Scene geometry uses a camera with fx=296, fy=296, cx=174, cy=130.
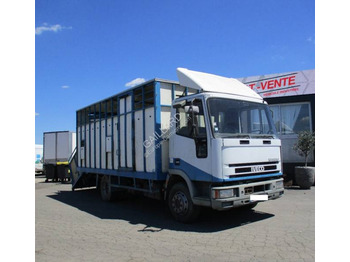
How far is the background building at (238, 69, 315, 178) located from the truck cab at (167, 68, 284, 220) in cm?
671

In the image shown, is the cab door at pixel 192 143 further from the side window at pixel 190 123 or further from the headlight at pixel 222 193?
the headlight at pixel 222 193

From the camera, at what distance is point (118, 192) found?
9.65 m

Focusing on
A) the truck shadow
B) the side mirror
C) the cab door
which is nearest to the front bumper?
the cab door

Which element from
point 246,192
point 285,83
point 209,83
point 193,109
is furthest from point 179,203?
point 285,83

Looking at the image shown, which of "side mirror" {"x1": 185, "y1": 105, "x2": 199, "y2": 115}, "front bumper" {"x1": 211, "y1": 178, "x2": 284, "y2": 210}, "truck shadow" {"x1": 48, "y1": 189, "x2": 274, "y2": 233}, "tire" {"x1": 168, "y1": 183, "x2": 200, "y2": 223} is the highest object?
"side mirror" {"x1": 185, "y1": 105, "x2": 199, "y2": 115}

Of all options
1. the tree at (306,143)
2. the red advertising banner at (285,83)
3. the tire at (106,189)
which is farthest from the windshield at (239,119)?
the red advertising banner at (285,83)

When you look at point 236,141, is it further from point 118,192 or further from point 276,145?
point 118,192

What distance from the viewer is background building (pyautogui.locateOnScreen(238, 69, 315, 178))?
516 inches

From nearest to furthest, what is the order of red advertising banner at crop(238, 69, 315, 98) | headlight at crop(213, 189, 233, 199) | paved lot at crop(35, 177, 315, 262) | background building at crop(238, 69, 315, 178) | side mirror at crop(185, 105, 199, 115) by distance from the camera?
1. paved lot at crop(35, 177, 315, 262)
2. headlight at crop(213, 189, 233, 199)
3. side mirror at crop(185, 105, 199, 115)
4. background building at crop(238, 69, 315, 178)
5. red advertising banner at crop(238, 69, 315, 98)

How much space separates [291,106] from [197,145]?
9.12 metres

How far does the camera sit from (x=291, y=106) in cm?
1373

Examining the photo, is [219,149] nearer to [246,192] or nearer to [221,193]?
[221,193]

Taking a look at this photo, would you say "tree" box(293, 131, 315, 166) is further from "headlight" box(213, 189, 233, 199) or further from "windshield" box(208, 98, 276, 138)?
"headlight" box(213, 189, 233, 199)

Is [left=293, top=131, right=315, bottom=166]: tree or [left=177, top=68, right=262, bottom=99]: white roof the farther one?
[left=293, top=131, right=315, bottom=166]: tree
